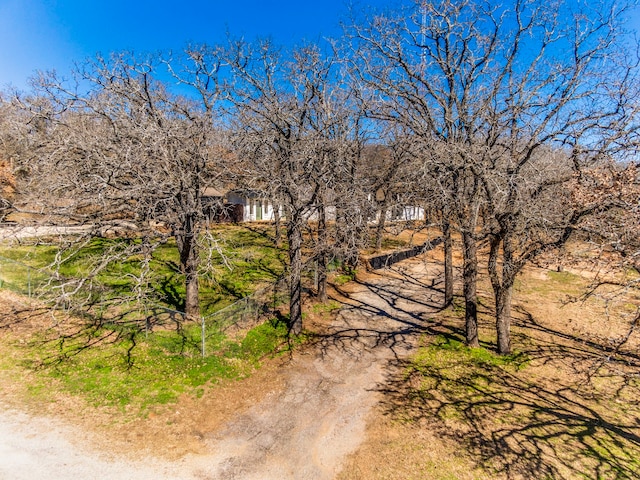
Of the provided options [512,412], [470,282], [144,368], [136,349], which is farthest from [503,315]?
[136,349]

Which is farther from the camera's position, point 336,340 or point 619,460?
point 336,340

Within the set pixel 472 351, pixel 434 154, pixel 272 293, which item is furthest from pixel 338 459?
pixel 434 154

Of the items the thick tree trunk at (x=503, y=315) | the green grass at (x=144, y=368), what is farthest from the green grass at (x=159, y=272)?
the thick tree trunk at (x=503, y=315)

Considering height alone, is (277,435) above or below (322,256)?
below

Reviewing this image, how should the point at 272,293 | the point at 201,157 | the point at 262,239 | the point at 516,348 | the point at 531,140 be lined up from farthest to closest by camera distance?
1. the point at 262,239
2. the point at 272,293
3. the point at 516,348
4. the point at 201,157
5. the point at 531,140

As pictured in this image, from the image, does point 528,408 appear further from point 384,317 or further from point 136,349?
point 136,349

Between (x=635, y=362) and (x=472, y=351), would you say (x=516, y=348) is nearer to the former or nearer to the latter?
(x=472, y=351)

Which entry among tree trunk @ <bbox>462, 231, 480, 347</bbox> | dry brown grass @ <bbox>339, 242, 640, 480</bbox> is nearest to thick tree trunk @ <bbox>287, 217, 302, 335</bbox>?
dry brown grass @ <bbox>339, 242, 640, 480</bbox>
